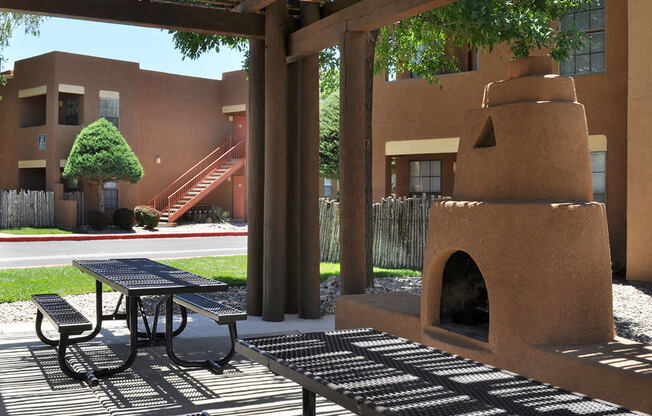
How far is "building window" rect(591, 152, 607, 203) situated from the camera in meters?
15.0

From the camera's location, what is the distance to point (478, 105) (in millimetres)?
16891

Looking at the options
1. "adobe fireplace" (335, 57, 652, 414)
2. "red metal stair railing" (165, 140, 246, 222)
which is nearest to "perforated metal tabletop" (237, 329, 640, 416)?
"adobe fireplace" (335, 57, 652, 414)

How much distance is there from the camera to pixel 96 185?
100 ft

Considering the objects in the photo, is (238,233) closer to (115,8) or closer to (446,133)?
(446,133)

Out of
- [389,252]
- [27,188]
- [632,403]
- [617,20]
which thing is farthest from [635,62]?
[27,188]

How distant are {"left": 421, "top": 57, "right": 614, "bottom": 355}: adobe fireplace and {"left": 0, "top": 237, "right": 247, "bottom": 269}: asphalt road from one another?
1349cm

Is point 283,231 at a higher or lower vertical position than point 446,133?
lower

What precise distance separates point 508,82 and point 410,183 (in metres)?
14.6

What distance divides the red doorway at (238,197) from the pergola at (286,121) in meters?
25.9

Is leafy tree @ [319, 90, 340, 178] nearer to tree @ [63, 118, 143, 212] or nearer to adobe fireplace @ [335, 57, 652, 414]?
tree @ [63, 118, 143, 212]

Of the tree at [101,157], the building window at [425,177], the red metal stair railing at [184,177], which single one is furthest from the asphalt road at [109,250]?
the red metal stair railing at [184,177]

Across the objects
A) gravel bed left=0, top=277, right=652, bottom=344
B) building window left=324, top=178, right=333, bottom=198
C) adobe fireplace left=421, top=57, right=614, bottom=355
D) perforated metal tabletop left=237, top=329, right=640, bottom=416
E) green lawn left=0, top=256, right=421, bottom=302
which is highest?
building window left=324, top=178, right=333, bottom=198

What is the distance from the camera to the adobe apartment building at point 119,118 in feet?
99.5

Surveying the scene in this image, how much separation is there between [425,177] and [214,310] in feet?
46.7
